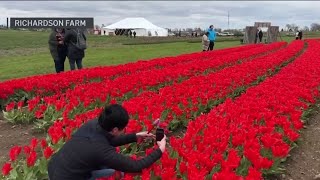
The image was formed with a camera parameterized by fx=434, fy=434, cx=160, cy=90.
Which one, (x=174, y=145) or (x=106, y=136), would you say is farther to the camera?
(x=174, y=145)

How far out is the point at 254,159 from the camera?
4.29 metres

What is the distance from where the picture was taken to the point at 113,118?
3.91 meters

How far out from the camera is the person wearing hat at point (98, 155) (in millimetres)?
3877

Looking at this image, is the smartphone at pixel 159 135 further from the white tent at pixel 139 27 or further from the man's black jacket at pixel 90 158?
the white tent at pixel 139 27

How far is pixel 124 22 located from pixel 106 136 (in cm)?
9109

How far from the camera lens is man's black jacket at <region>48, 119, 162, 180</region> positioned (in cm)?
387

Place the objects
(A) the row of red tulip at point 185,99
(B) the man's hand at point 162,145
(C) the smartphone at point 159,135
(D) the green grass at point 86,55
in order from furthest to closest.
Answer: (D) the green grass at point 86,55 < (A) the row of red tulip at point 185,99 < (C) the smartphone at point 159,135 < (B) the man's hand at point 162,145

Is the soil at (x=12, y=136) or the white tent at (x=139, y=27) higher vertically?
the white tent at (x=139, y=27)

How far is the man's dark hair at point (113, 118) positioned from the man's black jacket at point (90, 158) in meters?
0.09

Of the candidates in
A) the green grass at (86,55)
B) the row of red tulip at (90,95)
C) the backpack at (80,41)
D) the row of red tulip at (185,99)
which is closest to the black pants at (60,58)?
the backpack at (80,41)

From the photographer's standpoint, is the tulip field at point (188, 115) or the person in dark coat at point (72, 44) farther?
the person in dark coat at point (72, 44)

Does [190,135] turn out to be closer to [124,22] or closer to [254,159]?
[254,159]

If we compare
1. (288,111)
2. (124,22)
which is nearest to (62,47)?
(288,111)

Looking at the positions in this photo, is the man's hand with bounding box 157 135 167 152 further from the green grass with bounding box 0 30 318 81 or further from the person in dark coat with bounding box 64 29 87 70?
the green grass with bounding box 0 30 318 81
